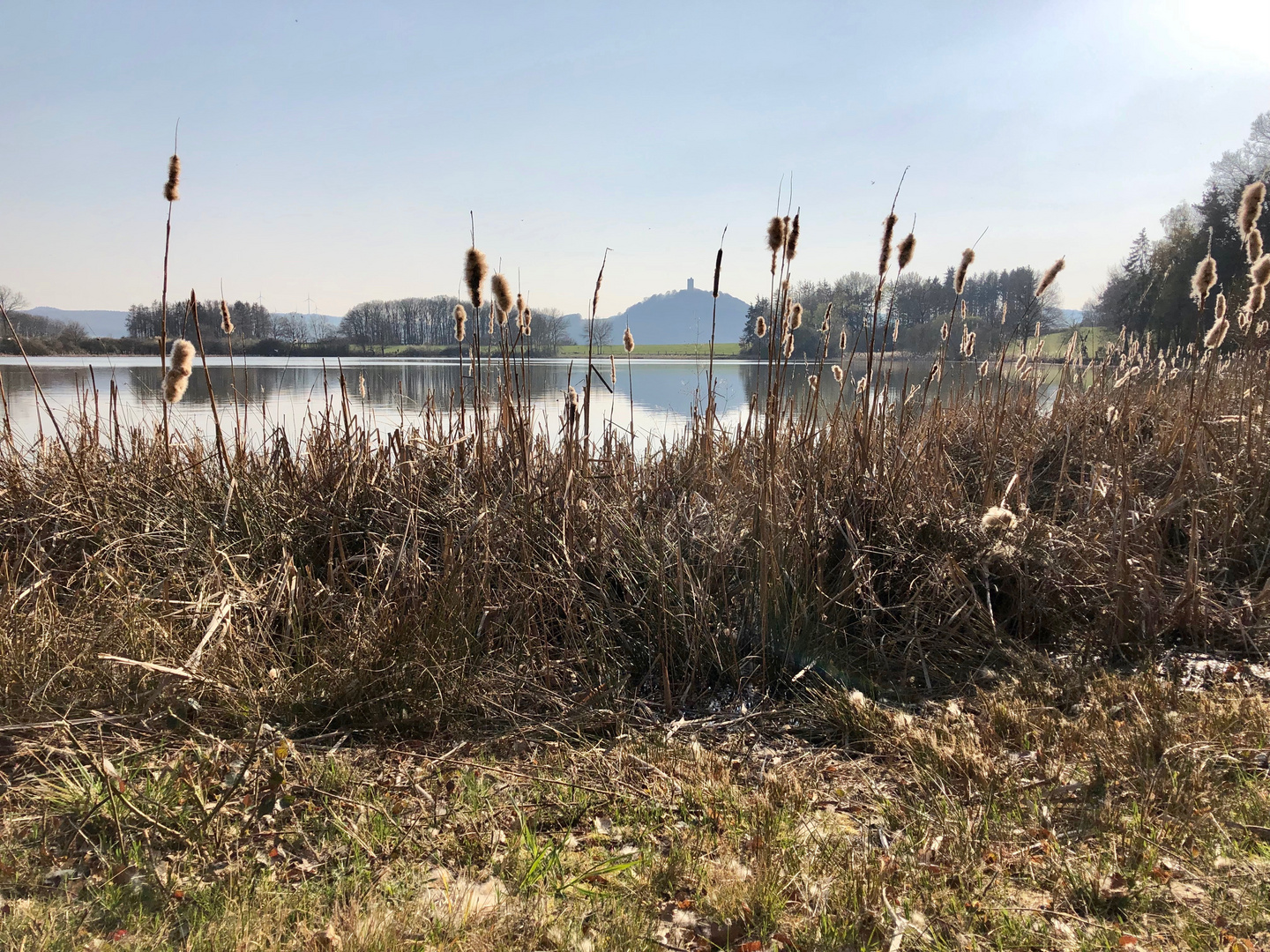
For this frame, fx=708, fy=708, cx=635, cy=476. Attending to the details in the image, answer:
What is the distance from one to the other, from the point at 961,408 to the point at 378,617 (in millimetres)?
5415

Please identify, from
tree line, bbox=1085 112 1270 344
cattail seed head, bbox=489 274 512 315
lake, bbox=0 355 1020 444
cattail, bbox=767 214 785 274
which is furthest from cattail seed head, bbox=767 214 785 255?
tree line, bbox=1085 112 1270 344

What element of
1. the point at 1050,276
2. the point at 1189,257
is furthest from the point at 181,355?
the point at 1189,257

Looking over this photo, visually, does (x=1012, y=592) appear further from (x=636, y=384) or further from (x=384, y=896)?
(x=636, y=384)

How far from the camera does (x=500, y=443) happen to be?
4.05m

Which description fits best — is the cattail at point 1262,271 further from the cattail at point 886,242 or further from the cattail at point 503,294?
the cattail at point 503,294

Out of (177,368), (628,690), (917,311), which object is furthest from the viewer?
(917,311)

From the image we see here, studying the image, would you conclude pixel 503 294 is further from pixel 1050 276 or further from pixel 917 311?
pixel 917 311

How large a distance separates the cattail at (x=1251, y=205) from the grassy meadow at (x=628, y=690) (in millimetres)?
490

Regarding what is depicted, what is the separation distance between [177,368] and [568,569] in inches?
77.5

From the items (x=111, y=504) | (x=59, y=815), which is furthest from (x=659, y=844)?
(x=111, y=504)

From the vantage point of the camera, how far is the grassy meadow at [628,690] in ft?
5.84

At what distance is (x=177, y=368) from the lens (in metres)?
3.17

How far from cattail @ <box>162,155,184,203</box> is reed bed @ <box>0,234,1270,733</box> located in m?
1.26

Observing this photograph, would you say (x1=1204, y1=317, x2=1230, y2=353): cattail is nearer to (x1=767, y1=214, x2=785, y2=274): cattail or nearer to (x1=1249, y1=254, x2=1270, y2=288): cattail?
(x1=1249, y1=254, x2=1270, y2=288): cattail
